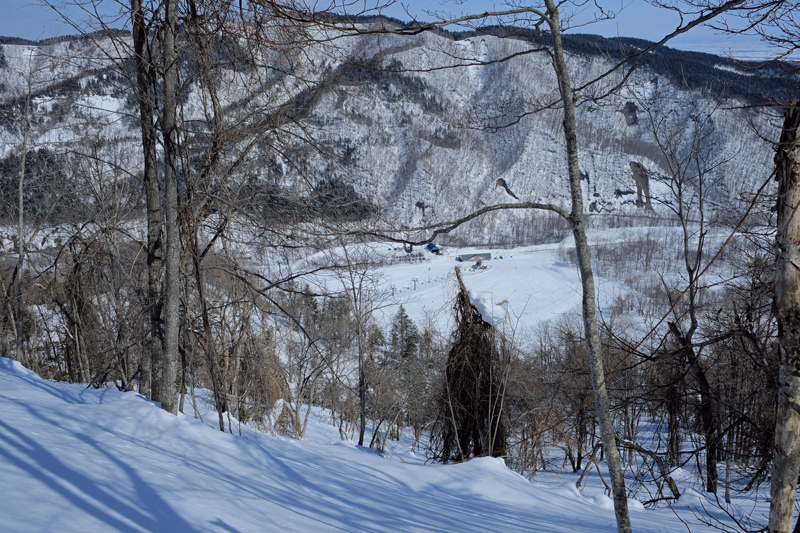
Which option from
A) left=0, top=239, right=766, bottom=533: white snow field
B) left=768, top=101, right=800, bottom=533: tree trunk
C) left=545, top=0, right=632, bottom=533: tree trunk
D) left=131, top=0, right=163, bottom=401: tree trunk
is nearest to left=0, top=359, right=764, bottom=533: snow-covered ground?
left=0, top=239, right=766, bottom=533: white snow field

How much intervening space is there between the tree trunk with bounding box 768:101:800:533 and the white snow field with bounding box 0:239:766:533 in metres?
1.50

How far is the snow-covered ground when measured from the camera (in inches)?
103

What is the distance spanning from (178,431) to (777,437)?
453 centimetres

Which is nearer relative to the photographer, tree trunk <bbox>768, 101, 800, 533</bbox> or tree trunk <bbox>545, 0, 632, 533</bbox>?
tree trunk <bbox>768, 101, 800, 533</bbox>

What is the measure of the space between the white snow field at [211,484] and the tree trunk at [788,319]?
1.50m

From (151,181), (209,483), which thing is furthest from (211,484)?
(151,181)

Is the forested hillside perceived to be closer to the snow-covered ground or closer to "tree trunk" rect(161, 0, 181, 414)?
"tree trunk" rect(161, 0, 181, 414)

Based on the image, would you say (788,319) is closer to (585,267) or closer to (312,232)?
(585,267)

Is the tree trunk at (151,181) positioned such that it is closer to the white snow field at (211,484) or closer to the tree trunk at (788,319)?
the white snow field at (211,484)

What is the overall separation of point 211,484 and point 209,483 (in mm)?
18

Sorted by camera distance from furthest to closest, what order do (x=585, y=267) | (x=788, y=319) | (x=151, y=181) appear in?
1. (x=151, y=181)
2. (x=585, y=267)
3. (x=788, y=319)

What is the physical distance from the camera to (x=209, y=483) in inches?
134

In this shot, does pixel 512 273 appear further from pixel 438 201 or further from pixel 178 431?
pixel 178 431

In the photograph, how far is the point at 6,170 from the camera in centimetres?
1608
